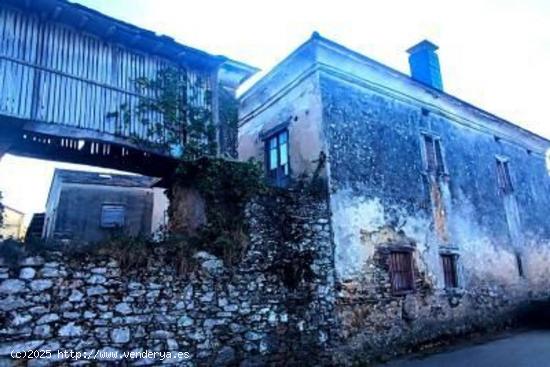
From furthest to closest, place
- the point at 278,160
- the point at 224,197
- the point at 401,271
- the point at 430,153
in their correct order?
the point at 430,153 < the point at 278,160 < the point at 401,271 < the point at 224,197

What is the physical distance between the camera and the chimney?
13438mm

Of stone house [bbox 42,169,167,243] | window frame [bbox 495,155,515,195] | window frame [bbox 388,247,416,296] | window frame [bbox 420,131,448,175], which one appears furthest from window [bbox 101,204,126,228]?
window frame [bbox 495,155,515,195]

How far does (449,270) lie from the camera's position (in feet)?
36.3

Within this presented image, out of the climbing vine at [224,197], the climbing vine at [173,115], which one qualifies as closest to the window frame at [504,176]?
the climbing vine at [224,197]

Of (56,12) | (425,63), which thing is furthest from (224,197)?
(425,63)

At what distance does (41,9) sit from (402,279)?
9.45 m

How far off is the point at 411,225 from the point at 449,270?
2.11 m

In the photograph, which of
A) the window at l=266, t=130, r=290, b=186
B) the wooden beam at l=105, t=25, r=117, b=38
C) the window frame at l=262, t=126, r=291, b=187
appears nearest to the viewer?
the wooden beam at l=105, t=25, r=117, b=38

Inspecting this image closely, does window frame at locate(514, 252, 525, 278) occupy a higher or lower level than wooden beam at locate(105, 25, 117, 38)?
lower

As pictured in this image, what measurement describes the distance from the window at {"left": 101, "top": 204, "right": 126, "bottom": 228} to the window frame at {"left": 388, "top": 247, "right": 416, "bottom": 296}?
11.4 m

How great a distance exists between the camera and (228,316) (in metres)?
6.80

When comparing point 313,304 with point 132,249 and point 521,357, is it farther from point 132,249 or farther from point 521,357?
point 521,357

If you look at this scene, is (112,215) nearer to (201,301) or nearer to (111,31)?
(111,31)

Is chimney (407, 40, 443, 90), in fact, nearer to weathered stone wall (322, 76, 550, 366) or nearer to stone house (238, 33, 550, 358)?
stone house (238, 33, 550, 358)
